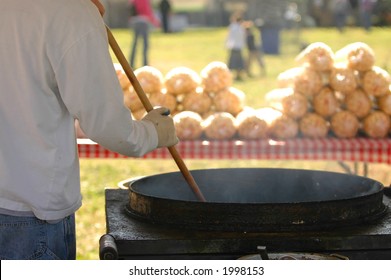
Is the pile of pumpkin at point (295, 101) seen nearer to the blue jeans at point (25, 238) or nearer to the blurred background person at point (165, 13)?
the blue jeans at point (25, 238)

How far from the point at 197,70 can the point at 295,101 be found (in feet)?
40.2

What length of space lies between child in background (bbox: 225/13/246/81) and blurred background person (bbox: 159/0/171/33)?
24.6 ft

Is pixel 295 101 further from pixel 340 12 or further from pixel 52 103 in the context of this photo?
pixel 340 12

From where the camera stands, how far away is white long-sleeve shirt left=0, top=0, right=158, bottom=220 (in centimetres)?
246

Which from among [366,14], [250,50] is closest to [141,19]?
[250,50]

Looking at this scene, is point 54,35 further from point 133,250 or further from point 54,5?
point 133,250

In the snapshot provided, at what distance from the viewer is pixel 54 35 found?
2.46 meters

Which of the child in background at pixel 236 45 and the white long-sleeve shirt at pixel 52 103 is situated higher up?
the white long-sleeve shirt at pixel 52 103

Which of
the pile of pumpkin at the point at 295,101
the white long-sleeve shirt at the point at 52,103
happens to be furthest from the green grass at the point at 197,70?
the white long-sleeve shirt at the point at 52,103

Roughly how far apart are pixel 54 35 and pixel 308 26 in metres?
24.8

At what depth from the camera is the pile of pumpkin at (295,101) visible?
5.09 meters

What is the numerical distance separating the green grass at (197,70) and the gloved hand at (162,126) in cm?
306

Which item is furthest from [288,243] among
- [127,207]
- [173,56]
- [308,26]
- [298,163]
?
[308,26]

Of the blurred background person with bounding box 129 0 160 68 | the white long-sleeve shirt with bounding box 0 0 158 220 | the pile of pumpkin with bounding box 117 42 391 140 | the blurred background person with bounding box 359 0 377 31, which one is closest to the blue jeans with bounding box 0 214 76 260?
the white long-sleeve shirt with bounding box 0 0 158 220
